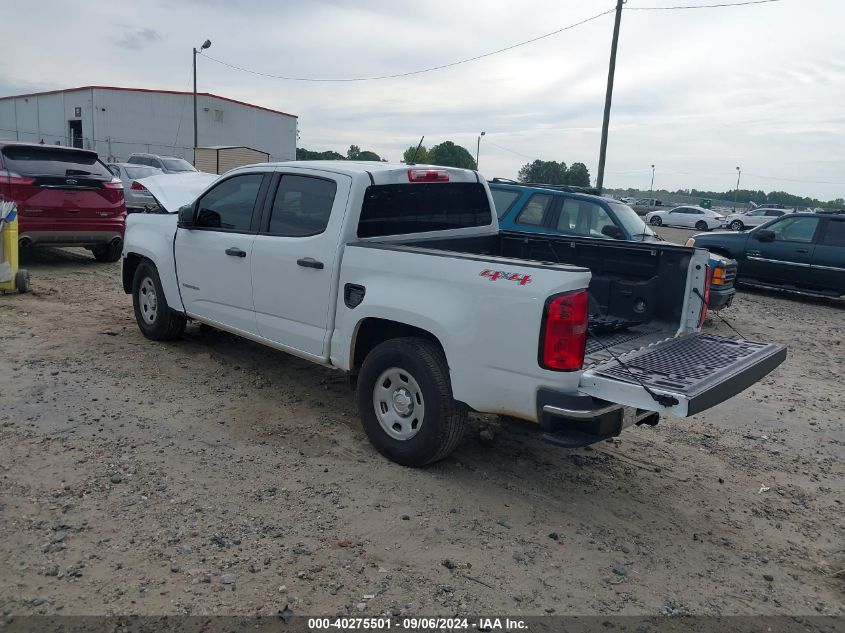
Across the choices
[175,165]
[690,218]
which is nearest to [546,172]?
[690,218]

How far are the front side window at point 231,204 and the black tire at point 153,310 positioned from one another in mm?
1069

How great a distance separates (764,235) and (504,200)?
566 centimetres

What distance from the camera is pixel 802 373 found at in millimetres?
7543

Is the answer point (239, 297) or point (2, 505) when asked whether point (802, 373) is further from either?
point (2, 505)

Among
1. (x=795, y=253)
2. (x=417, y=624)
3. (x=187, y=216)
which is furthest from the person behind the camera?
(x=795, y=253)

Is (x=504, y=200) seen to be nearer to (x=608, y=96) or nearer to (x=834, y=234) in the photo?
(x=834, y=234)

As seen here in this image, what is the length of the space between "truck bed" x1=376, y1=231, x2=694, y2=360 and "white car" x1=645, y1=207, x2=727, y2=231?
3898cm

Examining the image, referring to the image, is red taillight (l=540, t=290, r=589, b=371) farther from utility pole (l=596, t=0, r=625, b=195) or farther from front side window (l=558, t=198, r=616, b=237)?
utility pole (l=596, t=0, r=625, b=195)

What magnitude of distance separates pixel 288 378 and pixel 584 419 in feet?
10.6

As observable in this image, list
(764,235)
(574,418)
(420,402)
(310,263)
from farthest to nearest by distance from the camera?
(764,235) → (310,263) → (420,402) → (574,418)

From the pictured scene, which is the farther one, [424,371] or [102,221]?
[102,221]

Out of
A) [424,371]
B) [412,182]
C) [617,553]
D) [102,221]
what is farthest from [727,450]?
[102,221]

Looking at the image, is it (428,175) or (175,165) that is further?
(175,165)

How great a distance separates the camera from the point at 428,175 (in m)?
5.11
